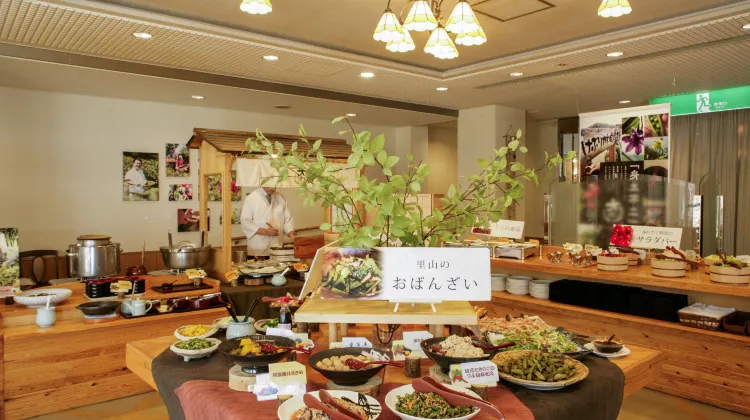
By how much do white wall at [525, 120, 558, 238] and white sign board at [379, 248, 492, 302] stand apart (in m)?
7.78

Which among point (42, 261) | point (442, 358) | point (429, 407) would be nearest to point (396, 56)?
point (442, 358)

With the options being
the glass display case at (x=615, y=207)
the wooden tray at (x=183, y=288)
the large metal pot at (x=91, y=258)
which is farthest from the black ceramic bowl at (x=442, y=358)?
the glass display case at (x=615, y=207)

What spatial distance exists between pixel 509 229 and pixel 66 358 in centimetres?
350

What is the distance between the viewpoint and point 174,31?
13.0ft

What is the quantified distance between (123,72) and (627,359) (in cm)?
474

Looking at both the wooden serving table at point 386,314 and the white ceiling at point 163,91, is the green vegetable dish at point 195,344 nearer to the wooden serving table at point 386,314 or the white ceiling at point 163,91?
the wooden serving table at point 386,314

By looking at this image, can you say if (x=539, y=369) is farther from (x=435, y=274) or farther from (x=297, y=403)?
(x=297, y=403)

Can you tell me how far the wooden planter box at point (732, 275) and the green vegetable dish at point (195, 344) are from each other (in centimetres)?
324

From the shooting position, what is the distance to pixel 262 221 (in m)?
6.04

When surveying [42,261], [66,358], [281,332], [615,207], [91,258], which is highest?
[615,207]

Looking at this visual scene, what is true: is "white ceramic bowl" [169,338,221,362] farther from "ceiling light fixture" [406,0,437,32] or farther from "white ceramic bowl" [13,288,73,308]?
"white ceramic bowl" [13,288,73,308]

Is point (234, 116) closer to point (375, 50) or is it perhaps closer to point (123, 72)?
point (123, 72)

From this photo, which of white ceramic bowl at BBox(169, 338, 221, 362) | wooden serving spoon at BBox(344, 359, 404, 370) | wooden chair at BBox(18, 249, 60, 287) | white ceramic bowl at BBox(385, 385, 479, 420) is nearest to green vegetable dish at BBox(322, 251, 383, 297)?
wooden serving spoon at BBox(344, 359, 404, 370)

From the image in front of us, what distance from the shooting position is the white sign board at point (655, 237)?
157 inches
